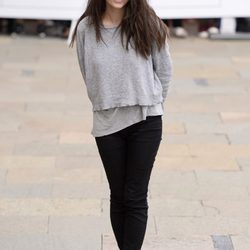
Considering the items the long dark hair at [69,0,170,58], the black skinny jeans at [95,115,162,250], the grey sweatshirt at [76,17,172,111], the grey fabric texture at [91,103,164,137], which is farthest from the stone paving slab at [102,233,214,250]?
the long dark hair at [69,0,170,58]

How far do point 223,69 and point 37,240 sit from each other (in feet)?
16.0

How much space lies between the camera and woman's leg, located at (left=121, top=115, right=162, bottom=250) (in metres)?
3.20

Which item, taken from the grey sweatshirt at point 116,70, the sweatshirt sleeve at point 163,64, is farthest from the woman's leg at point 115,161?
the sweatshirt sleeve at point 163,64

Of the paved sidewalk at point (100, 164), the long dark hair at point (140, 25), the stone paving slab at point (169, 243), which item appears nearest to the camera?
the long dark hair at point (140, 25)

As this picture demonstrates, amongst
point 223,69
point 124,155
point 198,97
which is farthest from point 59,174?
point 223,69

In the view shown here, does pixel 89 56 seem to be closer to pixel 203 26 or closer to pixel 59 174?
pixel 59 174

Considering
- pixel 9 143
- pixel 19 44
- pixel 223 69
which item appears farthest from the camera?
pixel 19 44

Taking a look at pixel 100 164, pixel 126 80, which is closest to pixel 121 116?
pixel 126 80

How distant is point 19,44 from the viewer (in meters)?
9.63

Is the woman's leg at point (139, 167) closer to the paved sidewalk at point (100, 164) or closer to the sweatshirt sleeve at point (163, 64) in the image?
the sweatshirt sleeve at point (163, 64)

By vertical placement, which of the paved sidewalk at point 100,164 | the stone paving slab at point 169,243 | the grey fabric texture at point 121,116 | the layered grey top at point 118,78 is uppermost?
the layered grey top at point 118,78

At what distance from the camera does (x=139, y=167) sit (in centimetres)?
323

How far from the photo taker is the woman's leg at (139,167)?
320 centimetres

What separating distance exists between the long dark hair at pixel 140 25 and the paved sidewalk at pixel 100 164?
135 cm
